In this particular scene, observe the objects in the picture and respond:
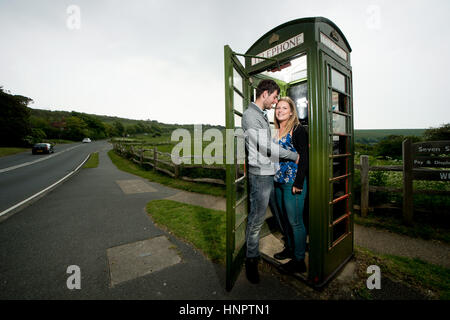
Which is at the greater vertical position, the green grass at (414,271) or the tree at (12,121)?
the tree at (12,121)

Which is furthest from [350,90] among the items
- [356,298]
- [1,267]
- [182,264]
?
[1,267]

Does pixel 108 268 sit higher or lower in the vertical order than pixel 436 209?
lower

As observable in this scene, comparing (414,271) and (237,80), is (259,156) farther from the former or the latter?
(414,271)

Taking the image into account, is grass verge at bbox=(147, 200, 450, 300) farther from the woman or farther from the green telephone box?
the woman

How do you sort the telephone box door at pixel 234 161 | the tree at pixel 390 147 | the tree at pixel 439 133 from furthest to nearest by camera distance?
the tree at pixel 439 133 < the tree at pixel 390 147 < the telephone box door at pixel 234 161

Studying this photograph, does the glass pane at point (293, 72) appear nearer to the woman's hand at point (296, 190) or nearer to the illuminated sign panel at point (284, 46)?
the illuminated sign panel at point (284, 46)

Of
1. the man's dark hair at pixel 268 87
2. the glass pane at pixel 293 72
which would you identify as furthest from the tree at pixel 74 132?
the man's dark hair at pixel 268 87

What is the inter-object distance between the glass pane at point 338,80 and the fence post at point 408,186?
258 cm

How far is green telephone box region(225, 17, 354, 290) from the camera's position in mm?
2219

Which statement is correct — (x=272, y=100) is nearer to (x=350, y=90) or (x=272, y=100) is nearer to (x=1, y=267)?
(x=350, y=90)

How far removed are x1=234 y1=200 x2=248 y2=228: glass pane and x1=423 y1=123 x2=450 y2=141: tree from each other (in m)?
21.9

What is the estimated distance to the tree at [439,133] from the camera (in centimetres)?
1605
